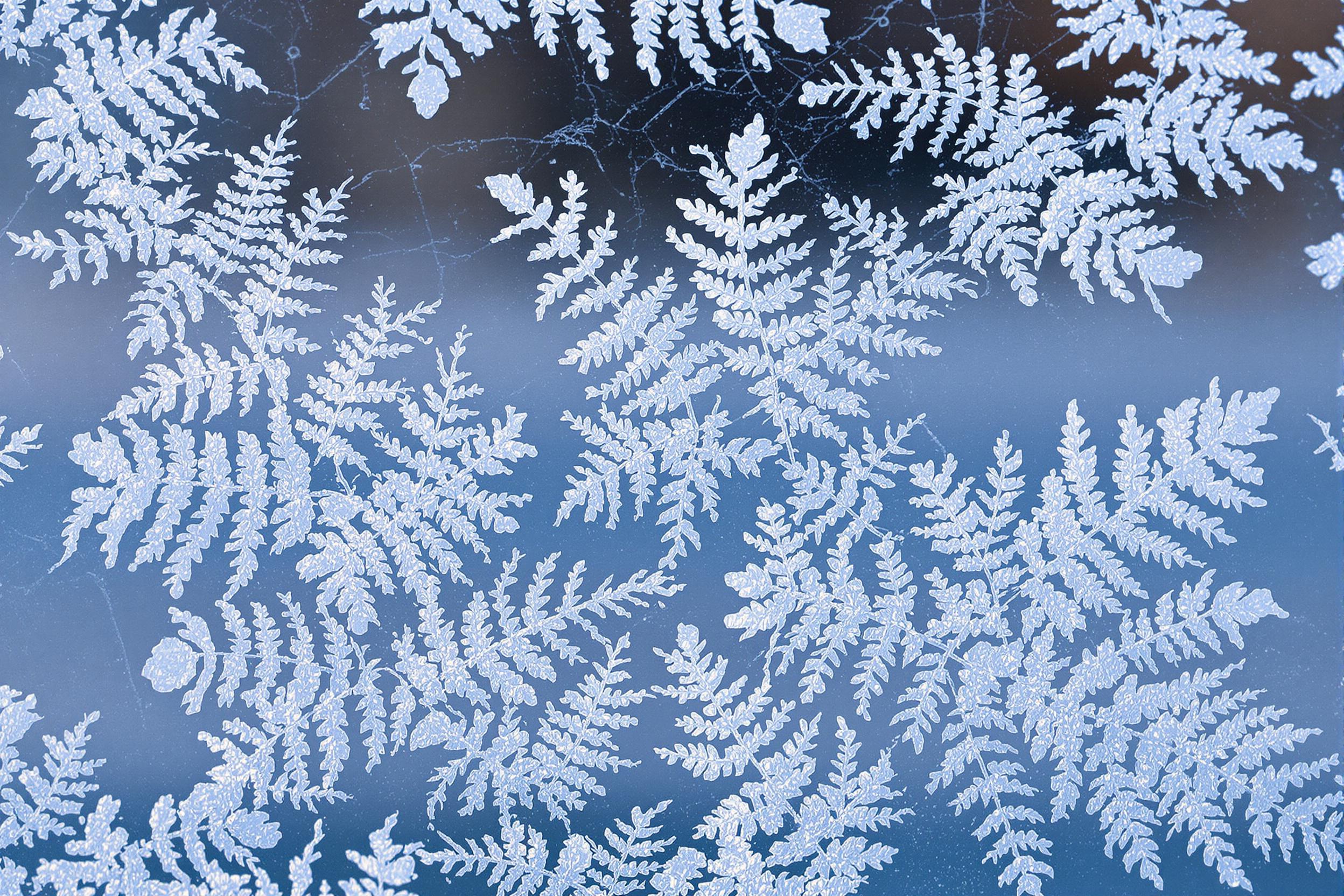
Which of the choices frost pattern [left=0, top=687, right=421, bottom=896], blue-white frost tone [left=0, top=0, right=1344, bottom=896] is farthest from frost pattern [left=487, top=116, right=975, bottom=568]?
frost pattern [left=0, top=687, right=421, bottom=896]

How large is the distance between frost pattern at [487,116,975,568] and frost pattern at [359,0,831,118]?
2.8 inches

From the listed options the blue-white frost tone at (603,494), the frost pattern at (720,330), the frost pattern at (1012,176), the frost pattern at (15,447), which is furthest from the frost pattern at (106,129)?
the frost pattern at (1012,176)

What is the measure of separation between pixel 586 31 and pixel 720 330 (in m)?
0.23

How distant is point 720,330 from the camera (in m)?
0.60

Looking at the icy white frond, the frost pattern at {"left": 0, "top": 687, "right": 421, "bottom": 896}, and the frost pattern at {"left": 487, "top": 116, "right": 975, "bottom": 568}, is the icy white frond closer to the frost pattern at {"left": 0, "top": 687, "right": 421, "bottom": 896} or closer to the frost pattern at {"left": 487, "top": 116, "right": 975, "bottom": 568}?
the frost pattern at {"left": 487, "top": 116, "right": 975, "bottom": 568}

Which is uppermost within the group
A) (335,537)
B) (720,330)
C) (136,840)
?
(720,330)

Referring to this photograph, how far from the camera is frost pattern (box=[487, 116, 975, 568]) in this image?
0.59m

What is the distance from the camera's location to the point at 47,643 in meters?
0.60

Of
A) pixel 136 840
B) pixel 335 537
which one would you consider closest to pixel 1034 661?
pixel 335 537

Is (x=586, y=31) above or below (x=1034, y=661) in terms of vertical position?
above

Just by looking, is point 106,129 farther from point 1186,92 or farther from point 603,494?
point 1186,92

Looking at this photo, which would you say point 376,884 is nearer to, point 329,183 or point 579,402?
point 579,402

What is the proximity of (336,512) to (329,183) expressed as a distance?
0.77 feet

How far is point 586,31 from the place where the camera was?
23.4 inches
